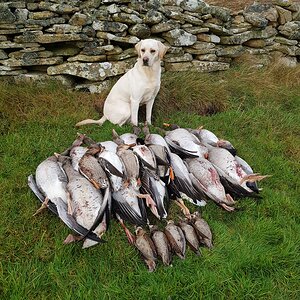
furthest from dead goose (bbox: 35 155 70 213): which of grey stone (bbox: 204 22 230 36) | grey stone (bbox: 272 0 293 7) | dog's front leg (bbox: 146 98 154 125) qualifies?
grey stone (bbox: 272 0 293 7)

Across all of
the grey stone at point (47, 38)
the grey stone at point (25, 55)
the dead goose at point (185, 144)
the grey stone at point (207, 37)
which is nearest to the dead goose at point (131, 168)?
the dead goose at point (185, 144)

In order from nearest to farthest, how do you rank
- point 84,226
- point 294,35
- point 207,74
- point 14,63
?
point 84,226, point 14,63, point 207,74, point 294,35

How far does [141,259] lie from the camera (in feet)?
9.98

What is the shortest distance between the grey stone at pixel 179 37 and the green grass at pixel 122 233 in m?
1.77

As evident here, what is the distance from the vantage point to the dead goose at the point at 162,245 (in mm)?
2957

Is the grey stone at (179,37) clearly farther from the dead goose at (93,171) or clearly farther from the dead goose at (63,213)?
the dead goose at (63,213)

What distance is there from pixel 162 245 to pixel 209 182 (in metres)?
1.01

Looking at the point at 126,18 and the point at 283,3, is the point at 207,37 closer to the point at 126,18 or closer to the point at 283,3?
the point at 126,18

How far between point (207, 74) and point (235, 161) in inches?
137

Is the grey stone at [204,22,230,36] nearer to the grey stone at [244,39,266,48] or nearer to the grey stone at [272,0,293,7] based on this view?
the grey stone at [244,39,266,48]

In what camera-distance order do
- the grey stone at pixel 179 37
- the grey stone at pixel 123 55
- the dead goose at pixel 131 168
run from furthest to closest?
the grey stone at pixel 179 37 < the grey stone at pixel 123 55 < the dead goose at pixel 131 168

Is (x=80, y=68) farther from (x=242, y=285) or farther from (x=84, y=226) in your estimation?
(x=242, y=285)

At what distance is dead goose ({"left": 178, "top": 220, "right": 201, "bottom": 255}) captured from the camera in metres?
3.11

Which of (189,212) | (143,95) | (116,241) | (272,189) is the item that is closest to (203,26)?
(143,95)
